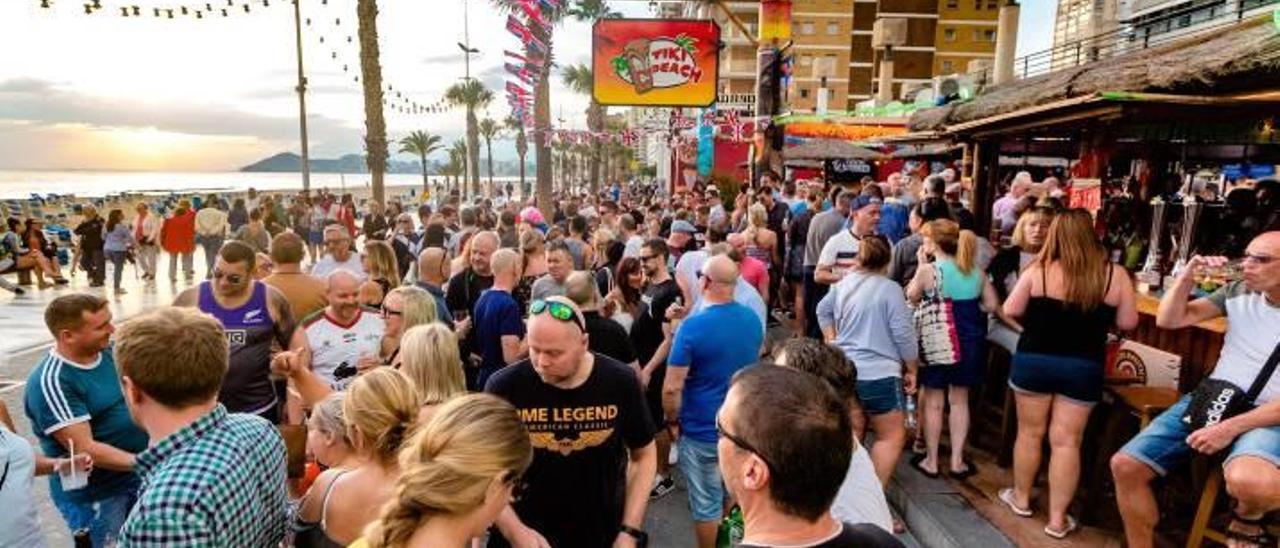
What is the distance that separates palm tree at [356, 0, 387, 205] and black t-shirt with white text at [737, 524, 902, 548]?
1765cm

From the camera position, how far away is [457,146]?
74.0m

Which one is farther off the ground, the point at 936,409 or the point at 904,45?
the point at 904,45

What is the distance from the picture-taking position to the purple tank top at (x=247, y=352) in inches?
159

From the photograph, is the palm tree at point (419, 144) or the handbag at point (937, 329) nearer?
the handbag at point (937, 329)

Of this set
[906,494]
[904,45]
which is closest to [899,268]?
[906,494]

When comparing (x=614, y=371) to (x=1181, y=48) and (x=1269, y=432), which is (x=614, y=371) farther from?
(x=1181, y=48)

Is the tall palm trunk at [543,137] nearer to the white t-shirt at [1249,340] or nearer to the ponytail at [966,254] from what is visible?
the ponytail at [966,254]

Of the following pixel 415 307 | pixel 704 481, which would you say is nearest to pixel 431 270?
pixel 415 307

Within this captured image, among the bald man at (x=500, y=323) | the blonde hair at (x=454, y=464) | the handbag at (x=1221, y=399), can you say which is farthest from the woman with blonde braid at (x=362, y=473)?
the handbag at (x=1221, y=399)

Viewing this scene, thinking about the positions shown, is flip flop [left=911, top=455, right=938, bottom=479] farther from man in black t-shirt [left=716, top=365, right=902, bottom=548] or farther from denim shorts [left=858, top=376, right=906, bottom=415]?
man in black t-shirt [left=716, top=365, right=902, bottom=548]

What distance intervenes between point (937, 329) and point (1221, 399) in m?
1.85

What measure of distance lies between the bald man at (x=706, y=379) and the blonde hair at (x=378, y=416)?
187 cm

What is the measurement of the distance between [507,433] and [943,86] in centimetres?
2233

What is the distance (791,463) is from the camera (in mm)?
1578
